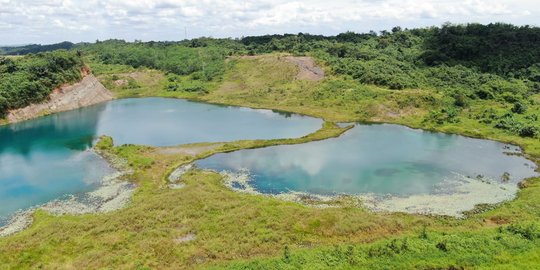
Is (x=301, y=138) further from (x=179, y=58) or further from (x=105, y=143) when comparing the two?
(x=179, y=58)

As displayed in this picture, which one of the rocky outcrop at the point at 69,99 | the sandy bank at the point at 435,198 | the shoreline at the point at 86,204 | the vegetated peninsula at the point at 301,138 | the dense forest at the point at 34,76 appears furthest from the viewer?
the rocky outcrop at the point at 69,99

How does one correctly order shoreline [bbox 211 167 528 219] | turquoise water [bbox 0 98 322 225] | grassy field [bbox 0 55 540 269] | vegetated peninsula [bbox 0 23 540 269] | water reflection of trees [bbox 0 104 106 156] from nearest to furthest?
grassy field [bbox 0 55 540 269] → vegetated peninsula [bbox 0 23 540 269] → shoreline [bbox 211 167 528 219] → turquoise water [bbox 0 98 322 225] → water reflection of trees [bbox 0 104 106 156]

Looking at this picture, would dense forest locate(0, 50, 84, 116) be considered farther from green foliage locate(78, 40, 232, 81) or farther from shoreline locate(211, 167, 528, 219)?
shoreline locate(211, 167, 528, 219)

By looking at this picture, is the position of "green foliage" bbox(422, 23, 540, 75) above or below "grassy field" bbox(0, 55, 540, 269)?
above

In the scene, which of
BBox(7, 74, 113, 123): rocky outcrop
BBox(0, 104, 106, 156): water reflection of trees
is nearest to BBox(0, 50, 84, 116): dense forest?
BBox(7, 74, 113, 123): rocky outcrop

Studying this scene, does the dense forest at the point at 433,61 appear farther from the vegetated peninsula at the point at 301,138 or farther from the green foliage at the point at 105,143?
the green foliage at the point at 105,143

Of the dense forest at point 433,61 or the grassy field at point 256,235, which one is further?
the dense forest at point 433,61

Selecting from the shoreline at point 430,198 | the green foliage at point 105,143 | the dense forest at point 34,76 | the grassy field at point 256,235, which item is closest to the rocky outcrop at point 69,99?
the dense forest at point 34,76
